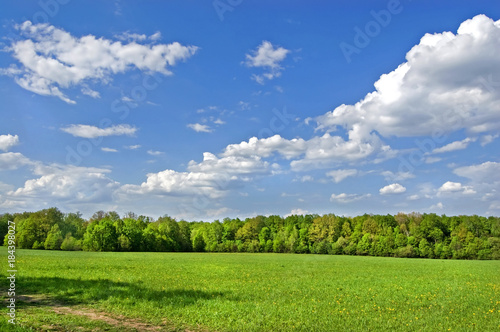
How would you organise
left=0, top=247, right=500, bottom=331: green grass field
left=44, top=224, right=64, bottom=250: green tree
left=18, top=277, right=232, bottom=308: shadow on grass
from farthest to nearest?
left=44, top=224, right=64, bottom=250: green tree → left=18, top=277, right=232, bottom=308: shadow on grass → left=0, top=247, right=500, bottom=331: green grass field

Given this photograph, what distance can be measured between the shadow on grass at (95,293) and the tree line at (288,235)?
249ft

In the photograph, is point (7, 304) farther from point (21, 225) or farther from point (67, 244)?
point (21, 225)

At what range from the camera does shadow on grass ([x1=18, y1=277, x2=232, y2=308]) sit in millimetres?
15844

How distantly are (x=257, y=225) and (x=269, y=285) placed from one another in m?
92.4

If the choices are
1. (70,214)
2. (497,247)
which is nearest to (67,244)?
(70,214)

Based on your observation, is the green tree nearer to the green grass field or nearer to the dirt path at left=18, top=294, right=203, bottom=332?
the green grass field

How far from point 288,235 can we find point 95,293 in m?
95.3

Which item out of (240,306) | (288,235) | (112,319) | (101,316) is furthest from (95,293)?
(288,235)

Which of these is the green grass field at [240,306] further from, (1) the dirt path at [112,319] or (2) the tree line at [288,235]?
(2) the tree line at [288,235]

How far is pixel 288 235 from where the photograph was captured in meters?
109

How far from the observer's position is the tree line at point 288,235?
88.7m

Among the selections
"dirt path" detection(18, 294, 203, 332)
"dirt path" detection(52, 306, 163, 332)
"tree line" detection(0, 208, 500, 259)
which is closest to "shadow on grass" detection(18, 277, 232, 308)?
"dirt path" detection(18, 294, 203, 332)

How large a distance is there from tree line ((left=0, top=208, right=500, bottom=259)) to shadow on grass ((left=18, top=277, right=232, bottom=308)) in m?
75.9

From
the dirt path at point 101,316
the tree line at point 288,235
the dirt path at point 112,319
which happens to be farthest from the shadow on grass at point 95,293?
the tree line at point 288,235
